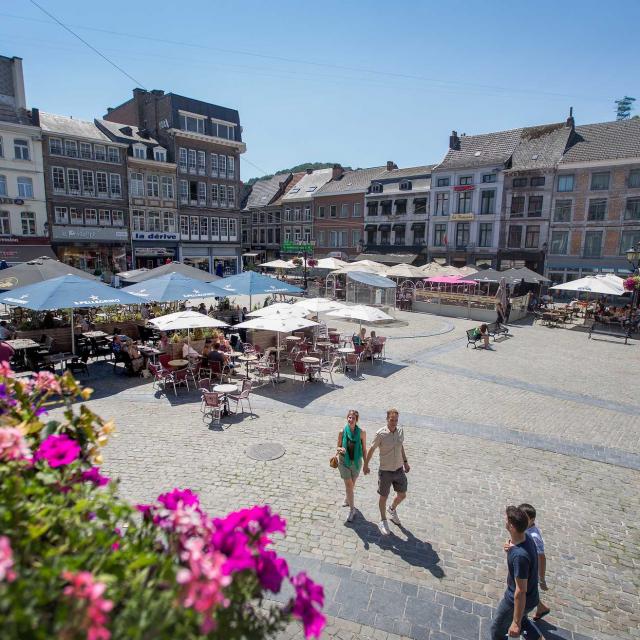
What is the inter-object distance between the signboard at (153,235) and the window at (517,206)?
31792 millimetres

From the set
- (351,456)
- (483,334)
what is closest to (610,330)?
(483,334)

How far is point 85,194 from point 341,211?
2653cm

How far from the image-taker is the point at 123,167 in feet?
128

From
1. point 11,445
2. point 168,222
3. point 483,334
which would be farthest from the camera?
point 168,222

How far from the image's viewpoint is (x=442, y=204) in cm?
4409

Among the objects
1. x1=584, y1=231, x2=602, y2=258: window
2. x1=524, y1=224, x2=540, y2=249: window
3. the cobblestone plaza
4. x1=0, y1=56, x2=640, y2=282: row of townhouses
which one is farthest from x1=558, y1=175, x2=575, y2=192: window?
the cobblestone plaza

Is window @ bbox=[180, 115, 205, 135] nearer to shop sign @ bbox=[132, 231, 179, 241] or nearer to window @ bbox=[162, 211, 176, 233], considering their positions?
window @ bbox=[162, 211, 176, 233]

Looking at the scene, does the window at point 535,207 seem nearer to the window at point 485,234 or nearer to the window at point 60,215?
the window at point 485,234

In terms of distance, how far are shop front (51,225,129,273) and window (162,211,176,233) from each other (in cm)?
417

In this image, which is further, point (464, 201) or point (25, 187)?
point (464, 201)

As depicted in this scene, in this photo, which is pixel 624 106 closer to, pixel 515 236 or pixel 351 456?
pixel 515 236

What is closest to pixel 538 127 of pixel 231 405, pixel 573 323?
pixel 573 323

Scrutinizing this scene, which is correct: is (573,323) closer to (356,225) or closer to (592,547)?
(592,547)

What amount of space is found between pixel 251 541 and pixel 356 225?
4988 cm
